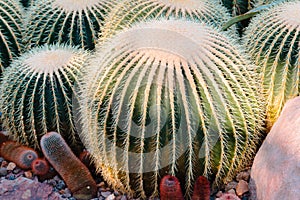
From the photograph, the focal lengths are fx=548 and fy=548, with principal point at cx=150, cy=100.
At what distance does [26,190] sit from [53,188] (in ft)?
0.64

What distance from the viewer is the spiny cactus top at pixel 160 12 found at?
11.0ft

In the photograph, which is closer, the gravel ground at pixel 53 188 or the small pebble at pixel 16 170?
the gravel ground at pixel 53 188

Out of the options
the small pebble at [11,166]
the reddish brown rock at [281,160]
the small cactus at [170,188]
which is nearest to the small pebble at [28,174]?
the small pebble at [11,166]

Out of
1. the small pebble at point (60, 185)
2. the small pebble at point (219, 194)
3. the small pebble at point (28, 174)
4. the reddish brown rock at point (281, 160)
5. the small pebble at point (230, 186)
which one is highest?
the reddish brown rock at point (281, 160)

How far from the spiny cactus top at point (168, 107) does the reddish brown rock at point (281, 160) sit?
0.13 meters

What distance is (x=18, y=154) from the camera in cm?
310

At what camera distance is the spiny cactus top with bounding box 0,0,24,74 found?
147 inches

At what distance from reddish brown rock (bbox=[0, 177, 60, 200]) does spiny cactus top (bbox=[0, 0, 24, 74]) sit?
1.13 meters

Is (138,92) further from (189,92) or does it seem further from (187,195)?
(187,195)

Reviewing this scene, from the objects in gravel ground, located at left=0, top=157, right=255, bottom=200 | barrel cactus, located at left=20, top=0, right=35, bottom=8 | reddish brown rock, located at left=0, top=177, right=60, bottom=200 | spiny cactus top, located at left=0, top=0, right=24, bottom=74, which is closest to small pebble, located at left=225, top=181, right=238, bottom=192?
gravel ground, located at left=0, top=157, right=255, bottom=200

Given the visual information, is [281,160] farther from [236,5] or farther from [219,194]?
[236,5]

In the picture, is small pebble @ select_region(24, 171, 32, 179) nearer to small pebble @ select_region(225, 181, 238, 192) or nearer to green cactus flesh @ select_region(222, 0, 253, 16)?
small pebble @ select_region(225, 181, 238, 192)

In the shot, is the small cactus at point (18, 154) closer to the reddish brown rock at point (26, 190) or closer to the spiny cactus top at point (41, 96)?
the spiny cactus top at point (41, 96)

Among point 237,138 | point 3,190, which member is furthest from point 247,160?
point 3,190
